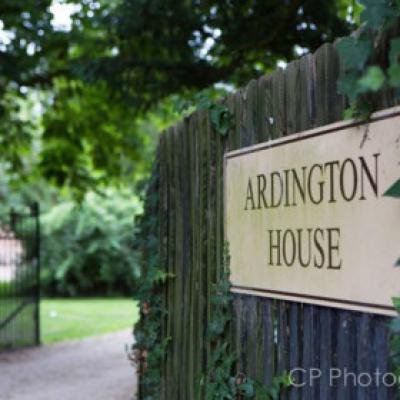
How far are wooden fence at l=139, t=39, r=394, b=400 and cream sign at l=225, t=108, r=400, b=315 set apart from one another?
0.29 ft

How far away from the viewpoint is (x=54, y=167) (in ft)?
39.0

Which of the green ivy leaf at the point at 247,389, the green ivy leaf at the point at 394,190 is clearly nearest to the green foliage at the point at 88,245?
the green ivy leaf at the point at 247,389

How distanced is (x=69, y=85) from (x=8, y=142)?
1.62 m

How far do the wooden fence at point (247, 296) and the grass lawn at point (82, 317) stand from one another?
732 centimetres

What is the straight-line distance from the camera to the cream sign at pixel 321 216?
264cm

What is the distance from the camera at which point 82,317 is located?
16438 mm

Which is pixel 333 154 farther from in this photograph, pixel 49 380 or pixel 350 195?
pixel 49 380

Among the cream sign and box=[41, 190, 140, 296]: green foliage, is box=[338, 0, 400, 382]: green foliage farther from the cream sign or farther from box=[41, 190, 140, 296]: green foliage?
→ box=[41, 190, 140, 296]: green foliage

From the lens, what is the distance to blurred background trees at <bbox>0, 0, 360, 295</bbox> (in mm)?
7027

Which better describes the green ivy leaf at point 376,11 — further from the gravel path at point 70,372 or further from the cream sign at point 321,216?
the gravel path at point 70,372

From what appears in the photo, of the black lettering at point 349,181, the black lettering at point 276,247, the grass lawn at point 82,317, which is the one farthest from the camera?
the grass lawn at point 82,317

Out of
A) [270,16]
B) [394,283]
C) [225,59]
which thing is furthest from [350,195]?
[225,59]

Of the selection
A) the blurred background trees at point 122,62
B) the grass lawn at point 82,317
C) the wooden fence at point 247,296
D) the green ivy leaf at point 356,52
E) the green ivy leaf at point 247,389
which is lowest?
the grass lawn at point 82,317

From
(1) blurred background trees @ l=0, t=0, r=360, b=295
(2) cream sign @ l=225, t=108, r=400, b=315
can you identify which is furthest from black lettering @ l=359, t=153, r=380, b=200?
(1) blurred background trees @ l=0, t=0, r=360, b=295
